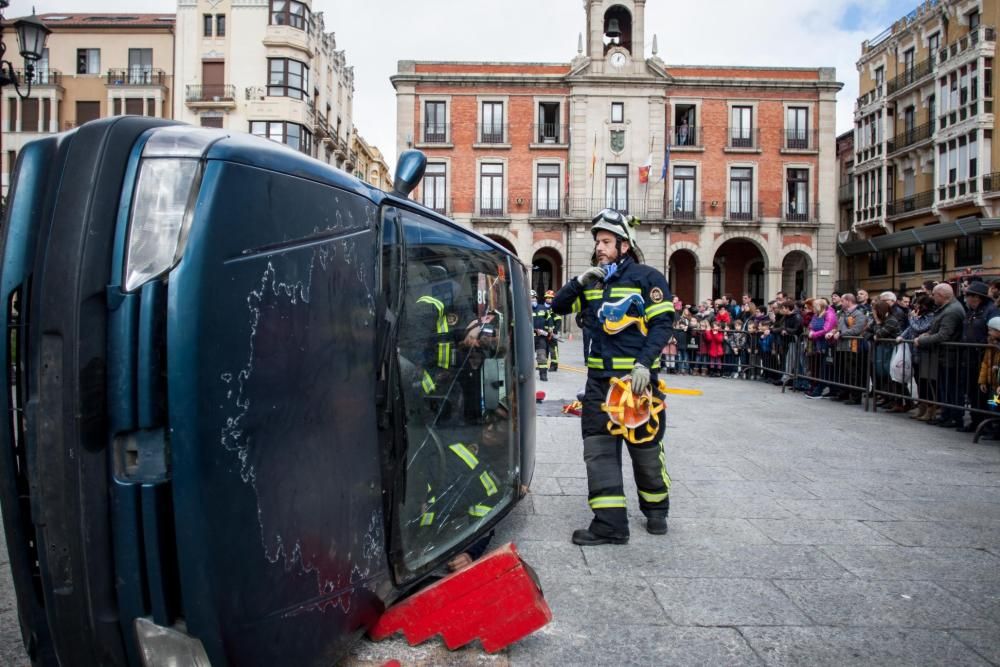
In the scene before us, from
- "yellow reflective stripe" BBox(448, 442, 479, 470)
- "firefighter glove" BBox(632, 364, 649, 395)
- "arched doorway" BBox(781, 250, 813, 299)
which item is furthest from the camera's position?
"arched doorway" BBox(781, 250, 813, 299)

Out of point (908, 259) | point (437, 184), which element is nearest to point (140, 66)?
point (437, 184)

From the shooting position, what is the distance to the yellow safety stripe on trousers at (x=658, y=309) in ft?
14.1

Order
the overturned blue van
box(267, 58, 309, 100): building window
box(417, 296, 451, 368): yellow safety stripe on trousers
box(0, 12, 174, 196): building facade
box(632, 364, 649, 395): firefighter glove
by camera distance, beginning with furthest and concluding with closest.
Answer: box(0, 12, 174, 196): building facade
box(267, 58, 309, 100): building window
box(632, 364, 649, 395): firefighter glove
box(417, 296, 451, 368): yellow safety stripe on trousers
the overturned blue van

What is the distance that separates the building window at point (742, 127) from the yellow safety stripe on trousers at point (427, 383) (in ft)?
130

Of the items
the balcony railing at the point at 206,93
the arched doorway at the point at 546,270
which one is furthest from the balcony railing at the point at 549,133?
the balcony railing at the point at 206,93

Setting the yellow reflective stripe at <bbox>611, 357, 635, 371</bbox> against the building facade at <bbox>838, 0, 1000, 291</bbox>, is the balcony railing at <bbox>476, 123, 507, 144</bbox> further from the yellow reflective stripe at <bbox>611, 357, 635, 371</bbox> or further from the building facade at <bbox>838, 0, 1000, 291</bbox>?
the yellow reflective stripe at <bbox>611, 357, 635, 371</bbox>

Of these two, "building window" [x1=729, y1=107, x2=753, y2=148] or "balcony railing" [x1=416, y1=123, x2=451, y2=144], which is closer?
"balcony railing" [x1=416, y1=123, x2=451, y2=144]

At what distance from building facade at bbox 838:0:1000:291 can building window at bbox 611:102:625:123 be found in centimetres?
1599

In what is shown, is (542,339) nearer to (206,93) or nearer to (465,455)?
(465,455)

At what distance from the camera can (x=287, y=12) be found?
37.1 meters

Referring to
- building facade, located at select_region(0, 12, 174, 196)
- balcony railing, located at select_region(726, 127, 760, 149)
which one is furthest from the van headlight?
building facade, located at select_region(0, 12, 174, 196)

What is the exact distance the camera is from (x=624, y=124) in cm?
3778

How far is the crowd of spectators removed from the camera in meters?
8.76

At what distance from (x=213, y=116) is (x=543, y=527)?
37.4m
